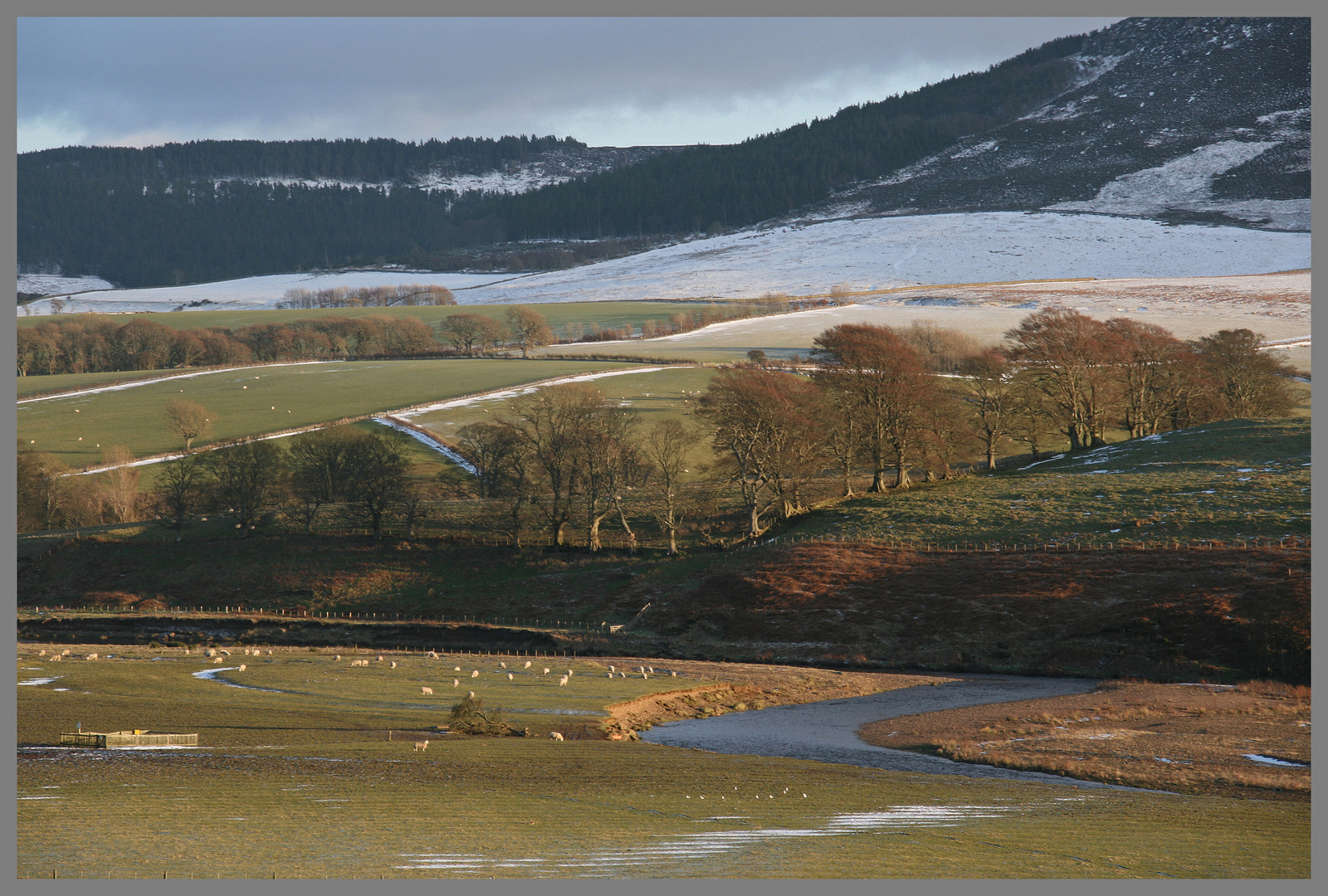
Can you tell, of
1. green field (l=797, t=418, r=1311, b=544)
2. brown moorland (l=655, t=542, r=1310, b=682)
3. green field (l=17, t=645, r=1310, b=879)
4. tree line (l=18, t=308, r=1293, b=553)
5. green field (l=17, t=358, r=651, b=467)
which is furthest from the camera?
green field (l=17, t=358, r=651, b=467)

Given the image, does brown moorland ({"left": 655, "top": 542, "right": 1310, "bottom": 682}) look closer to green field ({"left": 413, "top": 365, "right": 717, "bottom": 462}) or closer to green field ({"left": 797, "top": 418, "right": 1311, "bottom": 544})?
green field ({"left": 797, "top": 418, "right": 1311, "bottom": 544})

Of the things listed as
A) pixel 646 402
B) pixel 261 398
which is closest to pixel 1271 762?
pixel 646 402

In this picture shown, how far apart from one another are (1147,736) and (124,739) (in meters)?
29.0

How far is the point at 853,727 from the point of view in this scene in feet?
112

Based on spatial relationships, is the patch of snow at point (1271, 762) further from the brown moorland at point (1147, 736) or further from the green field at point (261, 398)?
the green field at point (261, 398)

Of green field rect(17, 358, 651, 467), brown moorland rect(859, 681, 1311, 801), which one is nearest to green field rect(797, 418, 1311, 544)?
brown moorland rect(859, 681, 1311, 801)

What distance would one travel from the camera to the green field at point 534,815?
15.9 metres

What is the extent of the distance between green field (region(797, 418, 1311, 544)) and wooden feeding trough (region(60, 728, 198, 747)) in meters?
44.2

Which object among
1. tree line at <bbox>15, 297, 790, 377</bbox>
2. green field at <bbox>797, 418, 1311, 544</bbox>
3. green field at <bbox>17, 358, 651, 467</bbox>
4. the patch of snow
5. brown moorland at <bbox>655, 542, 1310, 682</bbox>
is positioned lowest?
brown moorland at <bbox>655, 542, 1310, 682</bbox>

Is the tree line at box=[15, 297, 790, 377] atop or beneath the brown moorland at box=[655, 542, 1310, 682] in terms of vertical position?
atop

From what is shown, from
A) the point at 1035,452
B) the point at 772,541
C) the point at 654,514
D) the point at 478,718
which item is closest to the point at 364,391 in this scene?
the point at 654,514

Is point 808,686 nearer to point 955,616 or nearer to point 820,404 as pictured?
point 955,616

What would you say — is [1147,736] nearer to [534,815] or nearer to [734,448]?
[534,815]

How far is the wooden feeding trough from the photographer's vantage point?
78.2 ft
